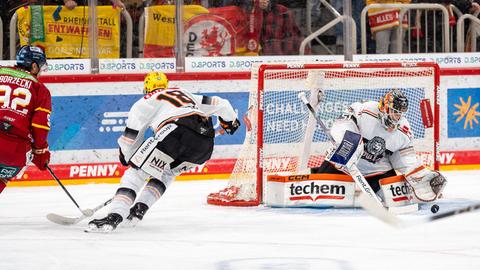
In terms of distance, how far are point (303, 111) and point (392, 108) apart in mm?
998

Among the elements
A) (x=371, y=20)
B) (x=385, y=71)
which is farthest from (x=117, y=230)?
(x=371, y=20)

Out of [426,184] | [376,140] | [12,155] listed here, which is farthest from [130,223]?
[426,184]

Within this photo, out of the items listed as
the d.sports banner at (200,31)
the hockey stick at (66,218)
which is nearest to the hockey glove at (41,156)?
the hockey stick at (66,218)

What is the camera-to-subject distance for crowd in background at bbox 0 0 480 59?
29.6 ft

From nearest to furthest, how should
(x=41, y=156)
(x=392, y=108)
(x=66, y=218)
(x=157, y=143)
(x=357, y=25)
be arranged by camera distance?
(x=157, y=143) < (x=41, y=156) < (x=66, y=218) < (x=392, y=108) < (x=357, y=25)

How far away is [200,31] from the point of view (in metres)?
9.19

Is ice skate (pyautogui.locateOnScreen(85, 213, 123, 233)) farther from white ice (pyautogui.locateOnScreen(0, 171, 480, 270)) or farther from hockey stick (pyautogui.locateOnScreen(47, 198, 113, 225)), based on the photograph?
hockey stick (pyautogui.locateOnScreen(47, 198, 113, 225))

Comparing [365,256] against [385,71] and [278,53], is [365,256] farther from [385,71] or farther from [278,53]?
[278,53]

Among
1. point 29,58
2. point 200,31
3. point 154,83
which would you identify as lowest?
point 154,83

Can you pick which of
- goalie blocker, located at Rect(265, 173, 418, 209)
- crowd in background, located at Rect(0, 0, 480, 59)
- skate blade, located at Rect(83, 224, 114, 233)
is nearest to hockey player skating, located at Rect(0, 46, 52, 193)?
skate blade, located at Rect(83, 224, 114, 233)

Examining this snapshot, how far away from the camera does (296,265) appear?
5152mm

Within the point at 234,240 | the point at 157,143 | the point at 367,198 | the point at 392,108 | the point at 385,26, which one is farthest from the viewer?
the point at 385,26

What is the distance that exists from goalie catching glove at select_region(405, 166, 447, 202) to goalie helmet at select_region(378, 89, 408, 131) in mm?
346

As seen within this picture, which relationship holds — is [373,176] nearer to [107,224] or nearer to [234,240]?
[234,240]
